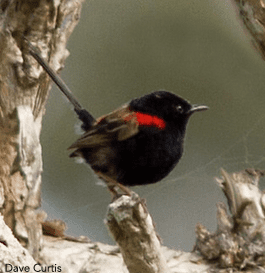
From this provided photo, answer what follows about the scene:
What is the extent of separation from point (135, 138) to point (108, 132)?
147 mm

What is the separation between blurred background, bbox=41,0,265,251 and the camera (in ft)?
8.69

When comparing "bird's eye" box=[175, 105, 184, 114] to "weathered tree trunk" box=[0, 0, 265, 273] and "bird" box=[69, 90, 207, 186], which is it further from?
"weathered tree trunk" box=[0, 0, 265, 273]

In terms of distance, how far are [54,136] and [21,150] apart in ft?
1.51

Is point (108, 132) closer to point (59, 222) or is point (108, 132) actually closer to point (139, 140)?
point (139, 140)

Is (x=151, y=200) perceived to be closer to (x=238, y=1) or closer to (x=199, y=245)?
(x=199, y=245)

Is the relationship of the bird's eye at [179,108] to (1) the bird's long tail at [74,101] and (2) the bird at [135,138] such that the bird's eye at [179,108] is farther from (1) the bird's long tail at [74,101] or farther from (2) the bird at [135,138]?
(1) the bird's long tail at [74,101]

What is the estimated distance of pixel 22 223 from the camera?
2283 mm

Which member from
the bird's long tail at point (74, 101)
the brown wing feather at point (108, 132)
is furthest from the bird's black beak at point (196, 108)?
the bird's long tail at point (74, 101)

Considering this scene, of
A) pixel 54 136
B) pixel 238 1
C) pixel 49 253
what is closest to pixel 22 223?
pixel 49 253

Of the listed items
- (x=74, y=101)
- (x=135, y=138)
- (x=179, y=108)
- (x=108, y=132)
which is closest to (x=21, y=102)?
(x=74, y=101)

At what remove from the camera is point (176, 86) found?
2.63m

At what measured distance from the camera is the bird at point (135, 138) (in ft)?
6.94

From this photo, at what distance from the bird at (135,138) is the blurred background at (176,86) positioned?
31cm

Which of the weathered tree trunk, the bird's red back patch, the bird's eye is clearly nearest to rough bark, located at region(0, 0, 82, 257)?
the weathered tree trunk
